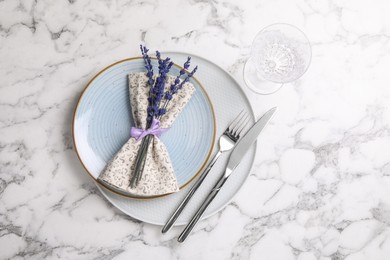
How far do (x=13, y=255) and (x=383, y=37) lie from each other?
43.1 inches

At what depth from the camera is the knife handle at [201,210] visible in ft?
3.55

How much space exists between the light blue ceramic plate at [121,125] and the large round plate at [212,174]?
40 millimetres

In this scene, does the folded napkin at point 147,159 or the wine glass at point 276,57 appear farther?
the wine glass at point 276,57

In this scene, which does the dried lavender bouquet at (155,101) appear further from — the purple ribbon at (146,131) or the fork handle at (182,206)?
the fork handle at (182,206)

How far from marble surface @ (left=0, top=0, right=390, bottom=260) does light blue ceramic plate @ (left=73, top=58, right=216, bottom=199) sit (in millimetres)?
72

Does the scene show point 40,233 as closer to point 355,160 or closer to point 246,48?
point 246,48

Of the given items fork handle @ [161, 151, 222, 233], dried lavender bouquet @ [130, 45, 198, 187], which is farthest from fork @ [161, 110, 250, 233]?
dried lavender bouquet @ [130, 45, 198, 187]

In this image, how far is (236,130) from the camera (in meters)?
1.10

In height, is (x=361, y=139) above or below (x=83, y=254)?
above

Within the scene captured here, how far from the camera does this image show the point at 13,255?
1.10m

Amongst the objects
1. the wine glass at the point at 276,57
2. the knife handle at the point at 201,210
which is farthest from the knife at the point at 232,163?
the wine glass at the point at 276,57

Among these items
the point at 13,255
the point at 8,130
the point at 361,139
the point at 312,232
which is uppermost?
the point at 361,139

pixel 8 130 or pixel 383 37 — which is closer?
pixel 8 130

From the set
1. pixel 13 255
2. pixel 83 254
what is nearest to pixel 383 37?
pixel 83 254
